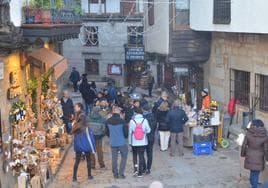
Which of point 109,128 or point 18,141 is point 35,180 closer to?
point 18,141

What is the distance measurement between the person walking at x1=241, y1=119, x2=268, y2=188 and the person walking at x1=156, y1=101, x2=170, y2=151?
4.86m

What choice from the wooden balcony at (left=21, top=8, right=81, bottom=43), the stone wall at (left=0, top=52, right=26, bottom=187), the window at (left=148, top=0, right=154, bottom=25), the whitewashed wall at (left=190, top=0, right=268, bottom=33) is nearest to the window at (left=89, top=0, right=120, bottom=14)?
the window at (left=148, top=0, right=154, bottom=25)

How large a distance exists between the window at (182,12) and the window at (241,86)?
2.58 m

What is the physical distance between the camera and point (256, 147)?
11875mm

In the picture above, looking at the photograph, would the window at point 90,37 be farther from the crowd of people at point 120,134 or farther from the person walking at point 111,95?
the crowd of people at point 120,134

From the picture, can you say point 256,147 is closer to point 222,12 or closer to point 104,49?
point 222,12

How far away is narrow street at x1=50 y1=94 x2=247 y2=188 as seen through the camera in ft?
44.0

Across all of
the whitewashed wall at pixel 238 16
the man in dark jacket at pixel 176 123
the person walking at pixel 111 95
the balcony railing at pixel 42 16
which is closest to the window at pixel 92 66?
the person walking at pixel 111 95

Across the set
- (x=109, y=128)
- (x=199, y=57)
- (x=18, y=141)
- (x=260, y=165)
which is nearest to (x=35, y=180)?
(x=18, y=141)

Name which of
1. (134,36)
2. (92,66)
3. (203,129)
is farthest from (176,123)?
(92,66)

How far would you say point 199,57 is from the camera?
21.0m

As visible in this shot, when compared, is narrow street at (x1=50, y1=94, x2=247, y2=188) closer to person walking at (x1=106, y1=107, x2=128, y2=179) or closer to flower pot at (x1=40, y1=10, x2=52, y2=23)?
person walking at (x1=106, y1=107, x2=128, y2=179)

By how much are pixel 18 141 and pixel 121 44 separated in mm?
26736

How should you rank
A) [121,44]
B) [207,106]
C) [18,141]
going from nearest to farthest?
[18,141], [207,106], [121,44]
